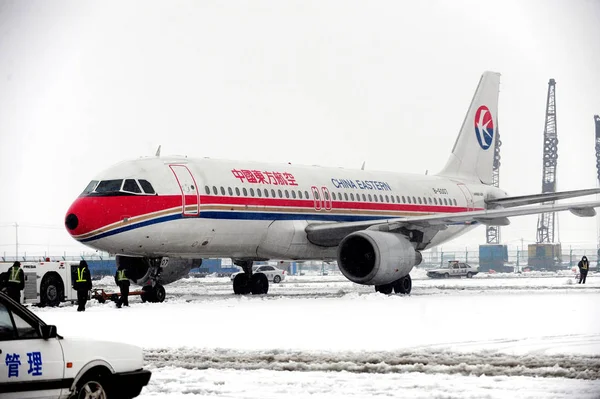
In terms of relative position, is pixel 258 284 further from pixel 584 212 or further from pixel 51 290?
pixel 584 212

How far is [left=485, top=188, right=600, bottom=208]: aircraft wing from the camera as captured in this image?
3347 cm

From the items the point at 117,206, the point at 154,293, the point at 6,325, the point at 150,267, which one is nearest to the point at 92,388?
the point at 6,325

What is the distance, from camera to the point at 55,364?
9.61m

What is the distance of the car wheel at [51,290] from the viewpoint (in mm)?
28025

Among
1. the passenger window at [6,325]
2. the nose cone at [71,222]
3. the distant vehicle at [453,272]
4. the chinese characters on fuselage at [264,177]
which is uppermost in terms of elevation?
the chinese characters on fuselage at [264,177]

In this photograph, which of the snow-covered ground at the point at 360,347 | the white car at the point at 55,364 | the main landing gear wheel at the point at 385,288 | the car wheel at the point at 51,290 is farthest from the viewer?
the main landing gear wheel at the point at 385,288

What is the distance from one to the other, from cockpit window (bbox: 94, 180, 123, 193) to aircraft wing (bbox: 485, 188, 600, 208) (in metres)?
16.1

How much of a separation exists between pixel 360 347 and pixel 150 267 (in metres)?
14.2

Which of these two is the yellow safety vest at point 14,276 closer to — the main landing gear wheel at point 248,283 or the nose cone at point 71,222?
the nose cone at point 71,222

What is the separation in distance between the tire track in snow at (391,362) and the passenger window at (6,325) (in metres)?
4.08

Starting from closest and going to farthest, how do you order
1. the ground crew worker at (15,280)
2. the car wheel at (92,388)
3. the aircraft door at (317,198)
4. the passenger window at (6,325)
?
the passenger window at (6,325) < the car wheel at (92,388) < the ground crew worker at (15,280) < the aircraft door at (317,198)

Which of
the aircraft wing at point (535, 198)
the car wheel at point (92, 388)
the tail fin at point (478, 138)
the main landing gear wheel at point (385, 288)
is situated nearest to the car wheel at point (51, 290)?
the main landing gear wheel at point (385, 288)

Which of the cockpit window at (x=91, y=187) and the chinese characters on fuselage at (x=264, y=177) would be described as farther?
the chinese characters on fuselage at (x=264, y=177)

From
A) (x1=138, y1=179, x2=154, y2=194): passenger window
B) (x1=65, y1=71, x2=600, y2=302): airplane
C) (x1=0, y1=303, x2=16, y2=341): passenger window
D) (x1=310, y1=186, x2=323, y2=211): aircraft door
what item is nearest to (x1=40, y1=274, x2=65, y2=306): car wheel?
(x1=65, y1=71, x2=600, y2=302): airplane
